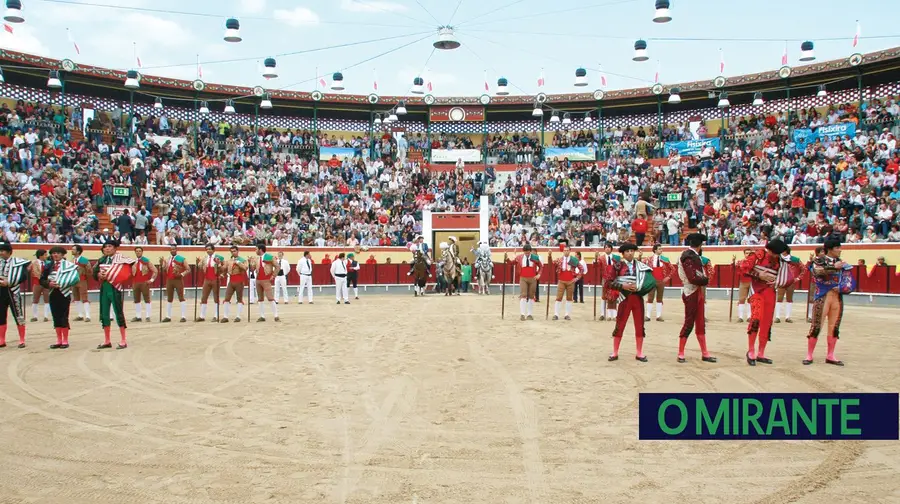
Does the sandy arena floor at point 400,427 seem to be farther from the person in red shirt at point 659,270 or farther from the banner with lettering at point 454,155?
the banner with lettering at point 454,155

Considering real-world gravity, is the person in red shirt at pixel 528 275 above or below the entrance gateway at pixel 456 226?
below

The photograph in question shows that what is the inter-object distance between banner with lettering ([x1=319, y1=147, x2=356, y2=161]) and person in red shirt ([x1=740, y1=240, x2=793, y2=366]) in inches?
1202

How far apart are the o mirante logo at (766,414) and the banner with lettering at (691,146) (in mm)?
31299

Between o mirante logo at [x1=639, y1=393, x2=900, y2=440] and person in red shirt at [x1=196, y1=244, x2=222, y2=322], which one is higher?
person in red shirt at [x1=196, y1=244, x2=222, y2=322]

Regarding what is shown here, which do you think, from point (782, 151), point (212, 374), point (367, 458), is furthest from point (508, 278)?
point (367, 458)

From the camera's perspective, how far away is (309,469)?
5355 millimetres

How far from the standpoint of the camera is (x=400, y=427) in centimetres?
655

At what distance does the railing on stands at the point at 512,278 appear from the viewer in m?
21.7

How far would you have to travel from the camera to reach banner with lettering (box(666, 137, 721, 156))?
110 ft

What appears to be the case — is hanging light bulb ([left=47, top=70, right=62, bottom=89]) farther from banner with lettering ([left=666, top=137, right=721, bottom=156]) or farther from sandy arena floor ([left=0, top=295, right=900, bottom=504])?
banner with lettering ([left=666, top=137, right=721, bottom=156])

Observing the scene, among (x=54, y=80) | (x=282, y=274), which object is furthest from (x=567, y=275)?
(x=54, y=80)

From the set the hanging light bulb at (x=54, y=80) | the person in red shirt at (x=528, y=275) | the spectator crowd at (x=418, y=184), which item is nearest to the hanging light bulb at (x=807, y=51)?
the spectator crowd at (x=418, y=184)

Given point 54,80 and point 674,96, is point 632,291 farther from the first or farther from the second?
point 54,80

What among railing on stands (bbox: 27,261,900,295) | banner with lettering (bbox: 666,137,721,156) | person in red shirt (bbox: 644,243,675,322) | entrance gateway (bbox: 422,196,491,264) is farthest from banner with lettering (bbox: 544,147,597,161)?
person in red shirt (bbox: 644,243,675,322)
